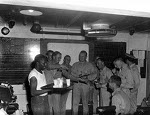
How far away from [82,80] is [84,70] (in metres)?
0.40

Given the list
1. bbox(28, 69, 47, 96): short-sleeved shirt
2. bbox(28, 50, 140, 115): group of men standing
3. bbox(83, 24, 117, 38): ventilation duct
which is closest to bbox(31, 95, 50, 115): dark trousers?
bbox(28, 69, 47, 96): short-sleeved shirt

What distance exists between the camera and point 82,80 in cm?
507

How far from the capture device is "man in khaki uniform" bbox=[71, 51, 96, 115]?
5215 mm

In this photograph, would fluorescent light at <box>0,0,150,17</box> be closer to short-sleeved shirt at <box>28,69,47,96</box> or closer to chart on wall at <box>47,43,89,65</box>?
short-sleeved shirt at <box>28,69,47,96</box>

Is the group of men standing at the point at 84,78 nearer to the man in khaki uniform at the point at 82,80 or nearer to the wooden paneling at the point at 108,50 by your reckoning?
the man in khaki uniform at the point at 82,80

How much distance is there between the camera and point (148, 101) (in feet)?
13.6

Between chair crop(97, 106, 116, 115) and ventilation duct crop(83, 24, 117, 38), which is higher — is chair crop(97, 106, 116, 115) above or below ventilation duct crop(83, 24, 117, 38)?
below

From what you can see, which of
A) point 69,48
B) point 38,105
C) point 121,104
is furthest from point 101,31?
point 69,48

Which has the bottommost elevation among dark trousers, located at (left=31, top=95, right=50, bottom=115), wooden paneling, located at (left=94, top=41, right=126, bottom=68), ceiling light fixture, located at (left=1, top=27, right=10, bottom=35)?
dark trousers, located at (left=31, top=95, right=50, bottom=115)

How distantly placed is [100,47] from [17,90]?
3.04 m

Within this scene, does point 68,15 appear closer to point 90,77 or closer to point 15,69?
point 90,77

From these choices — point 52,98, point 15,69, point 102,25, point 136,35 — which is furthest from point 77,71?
point 136,35

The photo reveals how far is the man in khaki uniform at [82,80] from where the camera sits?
205 inches

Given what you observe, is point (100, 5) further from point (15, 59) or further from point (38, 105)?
point (15, 59)
